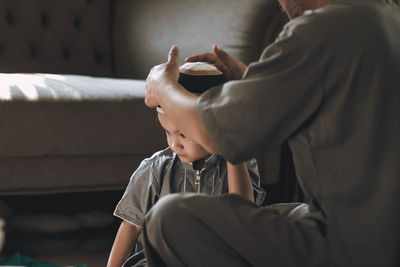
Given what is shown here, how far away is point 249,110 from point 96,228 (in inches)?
45.5

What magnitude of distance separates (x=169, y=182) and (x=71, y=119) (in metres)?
0.49

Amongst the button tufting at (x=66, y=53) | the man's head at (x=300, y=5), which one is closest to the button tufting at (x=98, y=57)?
the button tufting at (x=66, y=53)

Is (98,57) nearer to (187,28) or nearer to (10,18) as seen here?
(10,18)

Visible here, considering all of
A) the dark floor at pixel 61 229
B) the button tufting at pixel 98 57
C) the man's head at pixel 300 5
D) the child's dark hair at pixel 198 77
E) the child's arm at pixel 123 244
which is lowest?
the dark floor at pixel 61 229

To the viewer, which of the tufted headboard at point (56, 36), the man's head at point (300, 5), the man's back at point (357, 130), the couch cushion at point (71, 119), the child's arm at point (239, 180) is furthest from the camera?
the tufted headboard at point (56, 36)

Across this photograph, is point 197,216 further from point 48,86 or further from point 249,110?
point 48,86

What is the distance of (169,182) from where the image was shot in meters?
1.22

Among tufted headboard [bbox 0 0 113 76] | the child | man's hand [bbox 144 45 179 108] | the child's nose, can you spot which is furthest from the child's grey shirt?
tufted headboard [bbox 0 0 113 76]

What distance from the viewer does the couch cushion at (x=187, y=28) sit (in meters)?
1.90

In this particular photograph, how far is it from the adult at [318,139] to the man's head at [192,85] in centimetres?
22

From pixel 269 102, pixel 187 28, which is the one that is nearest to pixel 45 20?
pixel 187 28

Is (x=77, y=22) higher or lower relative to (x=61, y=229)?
higher

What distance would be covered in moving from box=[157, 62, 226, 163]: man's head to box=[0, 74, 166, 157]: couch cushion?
0.54m

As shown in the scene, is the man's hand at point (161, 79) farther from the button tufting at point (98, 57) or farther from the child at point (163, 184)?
the button tufting at point (98, 57)
